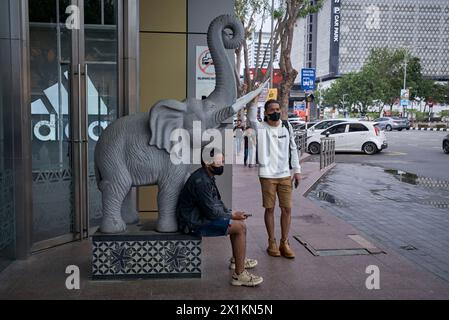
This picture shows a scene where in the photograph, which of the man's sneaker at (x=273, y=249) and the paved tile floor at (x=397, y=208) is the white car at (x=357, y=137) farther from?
the man's sneaker at (x=273, y=249)

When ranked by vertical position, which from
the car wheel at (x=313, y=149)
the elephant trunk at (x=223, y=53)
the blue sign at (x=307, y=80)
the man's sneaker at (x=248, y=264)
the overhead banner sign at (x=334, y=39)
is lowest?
the man's sneaker at (x=248, y=264)

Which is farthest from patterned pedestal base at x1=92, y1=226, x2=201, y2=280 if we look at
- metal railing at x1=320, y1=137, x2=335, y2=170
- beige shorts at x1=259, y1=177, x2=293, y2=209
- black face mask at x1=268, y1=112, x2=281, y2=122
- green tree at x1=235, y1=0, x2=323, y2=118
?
green tree at x1=235, y1=0, x2=323, y2=118

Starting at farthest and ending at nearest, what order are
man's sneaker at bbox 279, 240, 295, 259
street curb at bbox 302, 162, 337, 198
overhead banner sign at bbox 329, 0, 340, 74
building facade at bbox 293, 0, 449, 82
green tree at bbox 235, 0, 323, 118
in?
overhead banner sign at bbox 329, 0, 340, 74
building facade at bbox 293, 0, 449, 82
green tree at bbox 235, 0, 323, 118
street curb at bbox 302, 162, 337, 198
man's sneaker at bbox 279, 240, 295, 259

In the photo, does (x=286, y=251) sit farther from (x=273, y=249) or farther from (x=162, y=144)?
(x=162, y=144)

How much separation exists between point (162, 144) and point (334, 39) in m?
98.8

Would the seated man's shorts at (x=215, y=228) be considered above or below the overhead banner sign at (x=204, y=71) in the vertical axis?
below

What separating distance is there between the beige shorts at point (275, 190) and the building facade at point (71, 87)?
1460 mm

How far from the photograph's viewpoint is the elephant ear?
4.20m

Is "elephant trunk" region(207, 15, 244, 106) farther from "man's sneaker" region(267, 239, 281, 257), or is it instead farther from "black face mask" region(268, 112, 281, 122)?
"man's sneaker" region(267, 239, 281, 257)

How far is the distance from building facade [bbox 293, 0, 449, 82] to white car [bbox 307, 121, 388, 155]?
75511mm

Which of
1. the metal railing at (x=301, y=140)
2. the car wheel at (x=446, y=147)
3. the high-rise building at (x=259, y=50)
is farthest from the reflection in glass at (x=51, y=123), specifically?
the car wheel at (x=446, y=147)

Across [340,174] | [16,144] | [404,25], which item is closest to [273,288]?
[16,144]

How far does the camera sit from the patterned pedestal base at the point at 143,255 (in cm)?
425
